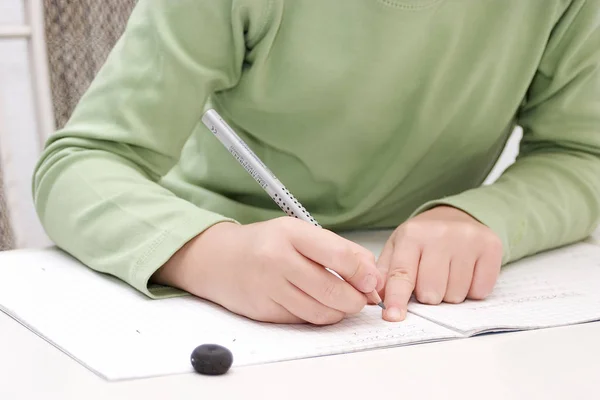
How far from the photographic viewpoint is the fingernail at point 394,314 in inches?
17.2

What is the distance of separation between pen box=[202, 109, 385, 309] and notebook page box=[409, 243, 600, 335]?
11 centimetres

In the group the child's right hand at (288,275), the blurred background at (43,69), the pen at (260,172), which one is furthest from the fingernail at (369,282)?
the blurred background at (43,69)

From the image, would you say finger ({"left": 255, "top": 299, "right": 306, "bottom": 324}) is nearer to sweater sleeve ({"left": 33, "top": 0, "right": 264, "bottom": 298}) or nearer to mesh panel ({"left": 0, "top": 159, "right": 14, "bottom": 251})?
sweater sleeve ({"left": 33, "top": 0, "right": 264, "bottom": 298})

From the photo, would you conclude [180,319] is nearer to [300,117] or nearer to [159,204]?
[159,204]

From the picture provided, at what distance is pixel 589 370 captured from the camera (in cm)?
38

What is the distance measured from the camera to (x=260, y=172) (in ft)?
1.82

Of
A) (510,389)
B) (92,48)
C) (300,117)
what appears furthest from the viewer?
(92,48)

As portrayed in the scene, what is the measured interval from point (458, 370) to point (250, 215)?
329 millimetres

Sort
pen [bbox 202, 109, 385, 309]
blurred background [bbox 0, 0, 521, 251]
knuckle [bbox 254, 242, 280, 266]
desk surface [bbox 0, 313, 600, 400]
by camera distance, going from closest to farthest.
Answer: desk surface [bbox 0, 313, 600, 400], knuckle [bbox 254, 242, 280, 266], pen [bbox 202, 109, 385, 309], blurred background [bbox 0, 0, 521, 251]

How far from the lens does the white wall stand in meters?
0.86

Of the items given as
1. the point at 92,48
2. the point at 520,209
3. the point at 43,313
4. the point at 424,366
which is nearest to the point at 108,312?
the point at 43,313

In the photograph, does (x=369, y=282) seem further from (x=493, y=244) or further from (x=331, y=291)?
(x=493, y=244)

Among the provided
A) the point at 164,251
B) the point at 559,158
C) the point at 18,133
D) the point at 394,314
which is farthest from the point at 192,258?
the point at 18,133

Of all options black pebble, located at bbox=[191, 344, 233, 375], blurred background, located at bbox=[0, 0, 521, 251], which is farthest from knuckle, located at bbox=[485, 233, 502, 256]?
blurred background, located at bbox=[0, 0, 521, 251]
